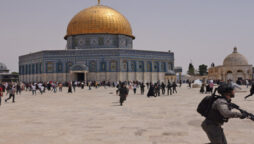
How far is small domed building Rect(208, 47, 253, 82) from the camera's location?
178 feet

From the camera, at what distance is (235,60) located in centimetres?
5569

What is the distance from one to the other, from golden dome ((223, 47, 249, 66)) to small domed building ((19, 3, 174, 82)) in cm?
1401

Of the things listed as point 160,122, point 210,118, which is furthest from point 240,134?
point 210,118

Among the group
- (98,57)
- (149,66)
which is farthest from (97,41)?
(149,66)

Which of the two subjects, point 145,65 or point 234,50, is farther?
point 234,50

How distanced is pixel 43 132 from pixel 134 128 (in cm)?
241

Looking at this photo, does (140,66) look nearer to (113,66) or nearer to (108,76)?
(113,66)

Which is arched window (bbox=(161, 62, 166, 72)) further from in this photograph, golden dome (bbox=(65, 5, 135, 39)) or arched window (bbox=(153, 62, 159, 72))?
golden dome (bbox=(65, 5, 135, 39))

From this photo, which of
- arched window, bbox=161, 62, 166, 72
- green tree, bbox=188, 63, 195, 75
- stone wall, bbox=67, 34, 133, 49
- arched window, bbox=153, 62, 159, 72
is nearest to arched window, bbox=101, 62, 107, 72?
stone wall, bbox=67, 34, 133, 49

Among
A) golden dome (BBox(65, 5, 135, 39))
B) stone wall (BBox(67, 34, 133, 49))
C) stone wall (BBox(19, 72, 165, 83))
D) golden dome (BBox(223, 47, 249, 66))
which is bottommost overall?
stone wall (BBox(19, 72, 165, 83))

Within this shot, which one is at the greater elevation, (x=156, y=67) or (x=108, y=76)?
(x=156, y=67)

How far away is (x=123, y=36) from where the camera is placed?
166 ft

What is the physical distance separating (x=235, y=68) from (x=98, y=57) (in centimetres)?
2912

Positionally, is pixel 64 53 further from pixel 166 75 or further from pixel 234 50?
pixel 234 50
